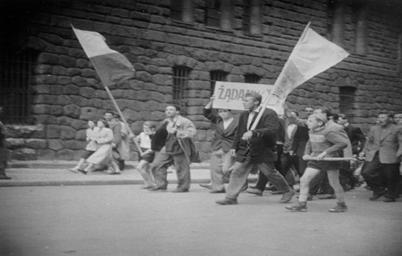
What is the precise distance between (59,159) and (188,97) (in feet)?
16.1

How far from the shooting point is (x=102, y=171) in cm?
1451

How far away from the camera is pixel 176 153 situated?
35.9 feet

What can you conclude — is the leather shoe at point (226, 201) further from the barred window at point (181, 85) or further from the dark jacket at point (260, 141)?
the barred window at point (181, 85)

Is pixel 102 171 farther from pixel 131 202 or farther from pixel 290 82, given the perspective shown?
pixel 290 82

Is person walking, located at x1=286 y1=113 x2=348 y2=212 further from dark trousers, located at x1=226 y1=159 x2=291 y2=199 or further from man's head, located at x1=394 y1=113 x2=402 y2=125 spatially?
man's head, located at x1=394 y1=113 x2=402 y2=125

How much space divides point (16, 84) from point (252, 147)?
8111mm

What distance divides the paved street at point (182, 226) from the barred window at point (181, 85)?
8.26 meters

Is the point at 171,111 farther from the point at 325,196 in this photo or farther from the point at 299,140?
the point at 325,196

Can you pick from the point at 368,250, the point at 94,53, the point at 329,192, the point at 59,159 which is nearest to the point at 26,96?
the point at 59,159

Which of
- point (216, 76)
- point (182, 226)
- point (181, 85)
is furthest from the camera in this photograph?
point (216, 76)

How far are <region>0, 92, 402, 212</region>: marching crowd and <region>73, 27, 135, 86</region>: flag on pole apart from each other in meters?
1.32

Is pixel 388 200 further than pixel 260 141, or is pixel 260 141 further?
pixel 388 200

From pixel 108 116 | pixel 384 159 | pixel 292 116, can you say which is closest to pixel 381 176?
pixel 384 159

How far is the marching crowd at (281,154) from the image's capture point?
8.79m
